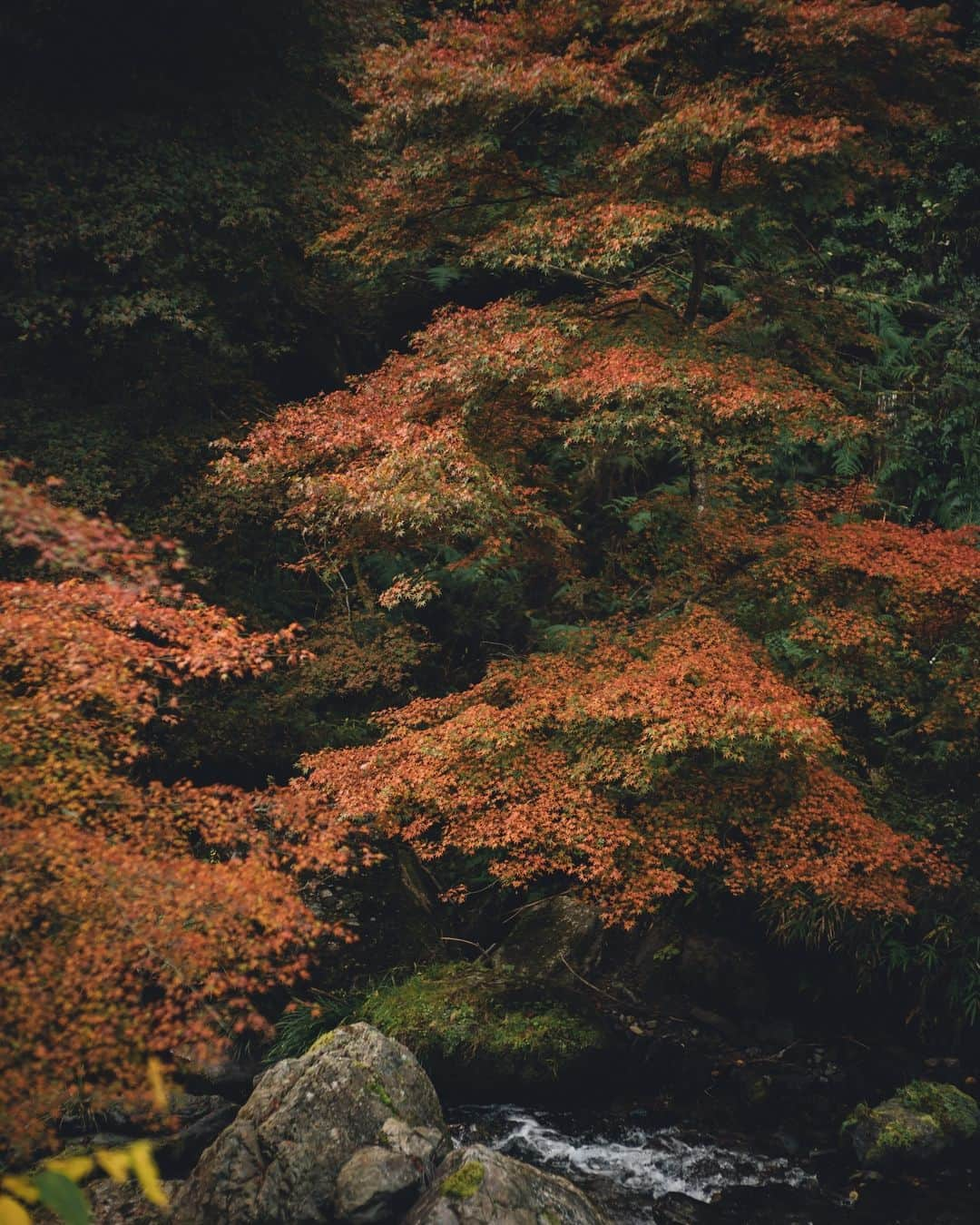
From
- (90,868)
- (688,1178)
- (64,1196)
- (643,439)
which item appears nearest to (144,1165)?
(64,1196)

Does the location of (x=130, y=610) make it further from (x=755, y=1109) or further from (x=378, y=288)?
(x=378, y=288)

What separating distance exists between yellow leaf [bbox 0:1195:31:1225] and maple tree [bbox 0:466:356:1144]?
13.0 feet

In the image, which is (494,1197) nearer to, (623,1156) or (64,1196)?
(623,1156)

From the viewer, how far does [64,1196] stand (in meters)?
1.08

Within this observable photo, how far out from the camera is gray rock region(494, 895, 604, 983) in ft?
33.4

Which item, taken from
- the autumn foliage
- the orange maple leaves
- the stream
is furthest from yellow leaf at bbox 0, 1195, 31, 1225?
the stream

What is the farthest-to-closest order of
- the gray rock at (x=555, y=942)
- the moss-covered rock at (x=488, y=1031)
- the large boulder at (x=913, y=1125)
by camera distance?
the gray rock at (x=555, y=942) → the moss-covered rock at (x=488, y=1031) → the large boulder at (x=913, y=1125)

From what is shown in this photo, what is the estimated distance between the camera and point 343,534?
35.5 ft

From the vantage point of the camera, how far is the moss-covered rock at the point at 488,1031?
891 centimetres

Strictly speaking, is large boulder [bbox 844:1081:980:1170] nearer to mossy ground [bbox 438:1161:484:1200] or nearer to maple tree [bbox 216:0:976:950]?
maple tree [bbox 216:0:976:950]

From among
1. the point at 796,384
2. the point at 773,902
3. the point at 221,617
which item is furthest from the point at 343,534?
the point at 773,902

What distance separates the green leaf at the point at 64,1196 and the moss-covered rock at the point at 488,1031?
850 centimetres

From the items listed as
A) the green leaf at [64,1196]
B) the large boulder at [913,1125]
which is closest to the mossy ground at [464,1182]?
the large boulder at [913,1125]

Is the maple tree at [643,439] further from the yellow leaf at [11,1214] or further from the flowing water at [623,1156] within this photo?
the yellow leaf at [11,1214]
